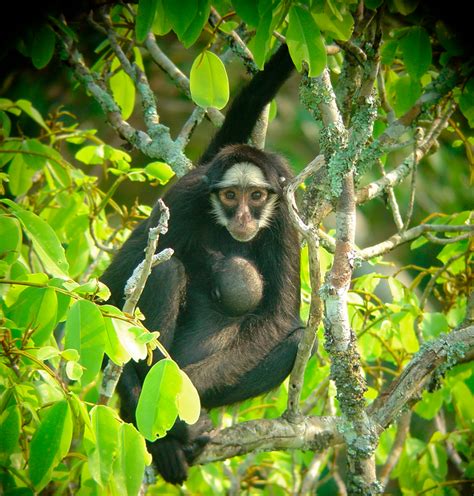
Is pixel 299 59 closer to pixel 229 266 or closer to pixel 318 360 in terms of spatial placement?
pixel 229 266

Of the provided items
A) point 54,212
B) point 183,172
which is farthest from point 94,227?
point 183,172

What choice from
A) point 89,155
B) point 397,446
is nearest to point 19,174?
point 89,155

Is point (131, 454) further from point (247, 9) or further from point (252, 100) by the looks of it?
point (252, 100)

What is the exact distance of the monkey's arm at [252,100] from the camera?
6500 millimetres

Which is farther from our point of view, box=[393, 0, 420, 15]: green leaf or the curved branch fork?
the curved branch fork

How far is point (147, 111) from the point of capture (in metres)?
7.10

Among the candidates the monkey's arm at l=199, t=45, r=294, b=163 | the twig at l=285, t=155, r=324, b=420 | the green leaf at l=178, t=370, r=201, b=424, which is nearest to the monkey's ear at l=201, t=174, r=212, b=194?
the monkey's arm at l=199, t=45, r=294, b=163

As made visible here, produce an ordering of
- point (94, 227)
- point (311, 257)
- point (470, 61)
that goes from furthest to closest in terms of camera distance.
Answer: point (94, 227) < point (470, 61) < point (311, 257)

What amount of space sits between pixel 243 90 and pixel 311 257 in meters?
2.58

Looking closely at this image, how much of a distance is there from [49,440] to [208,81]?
2292 mm

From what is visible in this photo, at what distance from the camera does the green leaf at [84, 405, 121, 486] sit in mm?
3379

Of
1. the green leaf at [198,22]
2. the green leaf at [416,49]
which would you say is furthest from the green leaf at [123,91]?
the green leaf at [198,22]

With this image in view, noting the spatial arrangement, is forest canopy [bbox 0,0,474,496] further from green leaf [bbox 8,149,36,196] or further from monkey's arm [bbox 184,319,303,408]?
monkey's arm [bbox 184,319,303,408]

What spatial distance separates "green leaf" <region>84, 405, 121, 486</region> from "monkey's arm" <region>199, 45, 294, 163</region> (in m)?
3.97
